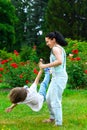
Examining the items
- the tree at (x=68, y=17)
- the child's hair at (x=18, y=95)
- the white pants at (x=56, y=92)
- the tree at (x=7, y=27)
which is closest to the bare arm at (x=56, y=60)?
the white pants at (x=56, y=92)

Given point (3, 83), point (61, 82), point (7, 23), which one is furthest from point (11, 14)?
point (61, 82)

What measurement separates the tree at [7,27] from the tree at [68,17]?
9.23 meters

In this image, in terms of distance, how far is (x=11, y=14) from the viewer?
165ft

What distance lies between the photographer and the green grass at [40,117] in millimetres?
8039

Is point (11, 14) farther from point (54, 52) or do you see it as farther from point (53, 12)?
point (54, 52)

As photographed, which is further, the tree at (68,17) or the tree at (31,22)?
the tree at (31,22)

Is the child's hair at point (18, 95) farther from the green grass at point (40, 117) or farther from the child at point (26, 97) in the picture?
the green grass at point (40, 117)

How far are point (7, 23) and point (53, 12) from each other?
12.1m

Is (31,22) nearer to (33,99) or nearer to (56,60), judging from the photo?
(33,99)

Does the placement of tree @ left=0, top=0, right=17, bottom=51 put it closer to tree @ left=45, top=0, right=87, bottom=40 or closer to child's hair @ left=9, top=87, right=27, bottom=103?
tree @ left=45, top=0, right=87, bottom=40

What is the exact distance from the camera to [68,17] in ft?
135

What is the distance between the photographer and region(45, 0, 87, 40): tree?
40031 mm

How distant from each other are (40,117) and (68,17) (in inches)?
1280

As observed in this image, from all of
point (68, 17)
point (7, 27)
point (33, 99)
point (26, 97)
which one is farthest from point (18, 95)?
point (7, 27)
